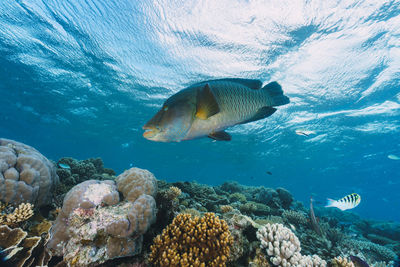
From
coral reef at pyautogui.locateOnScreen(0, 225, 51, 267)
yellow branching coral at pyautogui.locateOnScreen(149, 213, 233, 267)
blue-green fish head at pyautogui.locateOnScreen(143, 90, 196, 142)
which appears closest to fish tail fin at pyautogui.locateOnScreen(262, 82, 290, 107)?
blue-green fish head at pyautogui.locateOnScreen(143, 90, 196, 142)

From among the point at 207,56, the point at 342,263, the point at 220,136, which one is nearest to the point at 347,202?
the point at 342,263

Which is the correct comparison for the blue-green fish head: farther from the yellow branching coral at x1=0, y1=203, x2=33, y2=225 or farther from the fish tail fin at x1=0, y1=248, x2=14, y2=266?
the yellow branching coral at x1=0, y1=203, x2=33, y2=225

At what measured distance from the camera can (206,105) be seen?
1808 millimetres

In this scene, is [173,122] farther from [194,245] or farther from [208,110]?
[194,245]

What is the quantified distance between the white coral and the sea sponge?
246 centimetres

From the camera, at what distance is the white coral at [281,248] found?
9.77 ft

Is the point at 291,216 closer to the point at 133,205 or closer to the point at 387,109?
the point at 133,205

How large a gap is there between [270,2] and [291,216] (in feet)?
34.1

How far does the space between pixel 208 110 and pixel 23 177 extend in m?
4.36

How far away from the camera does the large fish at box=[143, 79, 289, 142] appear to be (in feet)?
5.98

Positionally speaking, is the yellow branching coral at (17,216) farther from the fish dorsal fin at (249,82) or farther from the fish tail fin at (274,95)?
the fish tail fin at (274,95)

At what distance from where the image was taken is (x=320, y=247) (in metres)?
5.00

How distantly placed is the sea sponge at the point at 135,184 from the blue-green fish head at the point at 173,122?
7.77 feet

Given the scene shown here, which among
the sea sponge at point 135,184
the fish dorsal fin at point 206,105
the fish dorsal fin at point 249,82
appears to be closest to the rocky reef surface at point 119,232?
the sea sponge at point 135,184
